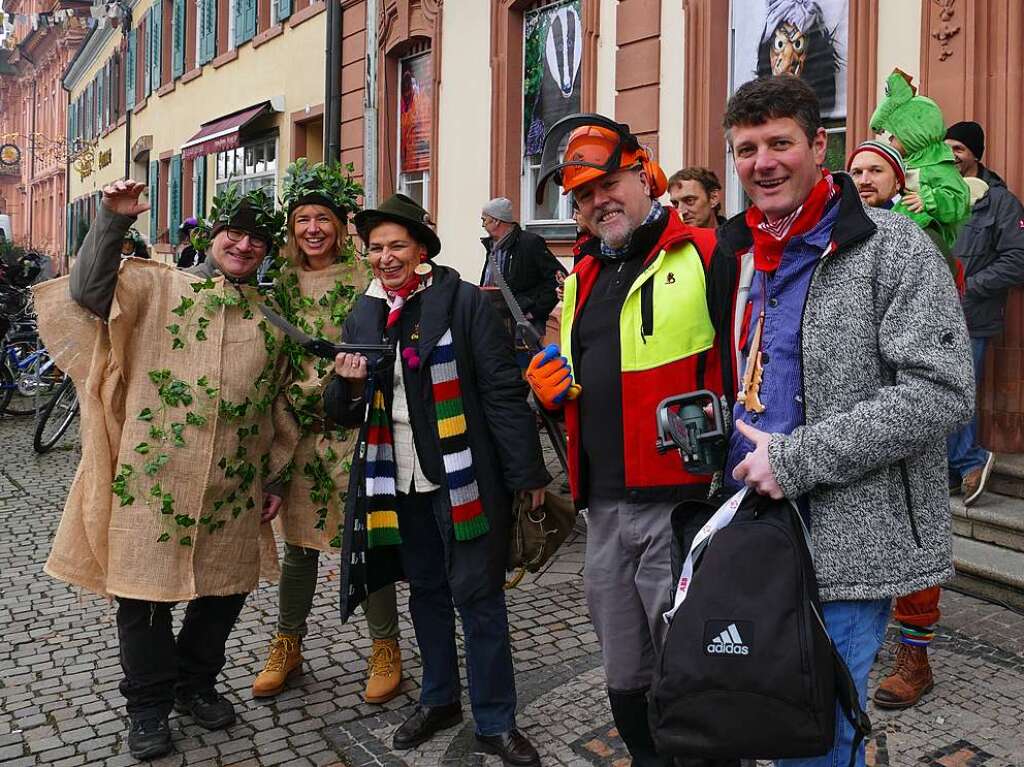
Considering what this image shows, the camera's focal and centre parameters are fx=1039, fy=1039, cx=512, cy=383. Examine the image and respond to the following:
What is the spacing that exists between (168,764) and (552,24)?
8.29 meters

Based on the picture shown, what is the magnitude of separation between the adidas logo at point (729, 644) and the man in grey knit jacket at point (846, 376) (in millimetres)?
235

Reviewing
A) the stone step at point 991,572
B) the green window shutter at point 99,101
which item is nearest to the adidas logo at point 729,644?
the stone step at point 991,572

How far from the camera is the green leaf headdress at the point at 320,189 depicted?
3943mm

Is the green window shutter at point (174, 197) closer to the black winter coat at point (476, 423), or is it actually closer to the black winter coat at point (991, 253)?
the black winter coat at point (991, 253)

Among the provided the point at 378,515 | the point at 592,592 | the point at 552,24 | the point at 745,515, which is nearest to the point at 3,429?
the point at 552,24

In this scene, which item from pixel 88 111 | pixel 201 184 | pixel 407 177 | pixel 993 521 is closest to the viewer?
pixel 993 521

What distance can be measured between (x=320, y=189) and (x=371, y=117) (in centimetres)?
783

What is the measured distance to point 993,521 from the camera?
5.23 meters

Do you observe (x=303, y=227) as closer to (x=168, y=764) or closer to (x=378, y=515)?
(x=378, y=515)

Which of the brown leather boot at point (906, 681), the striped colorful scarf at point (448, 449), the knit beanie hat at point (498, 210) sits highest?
the knit beanie hat at point (498, 210)

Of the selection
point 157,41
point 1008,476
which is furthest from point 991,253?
point 157,41

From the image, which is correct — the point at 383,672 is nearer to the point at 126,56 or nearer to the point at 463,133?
the point at 463,133

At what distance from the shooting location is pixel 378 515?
3.61 m

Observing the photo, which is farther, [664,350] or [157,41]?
[157,41]
